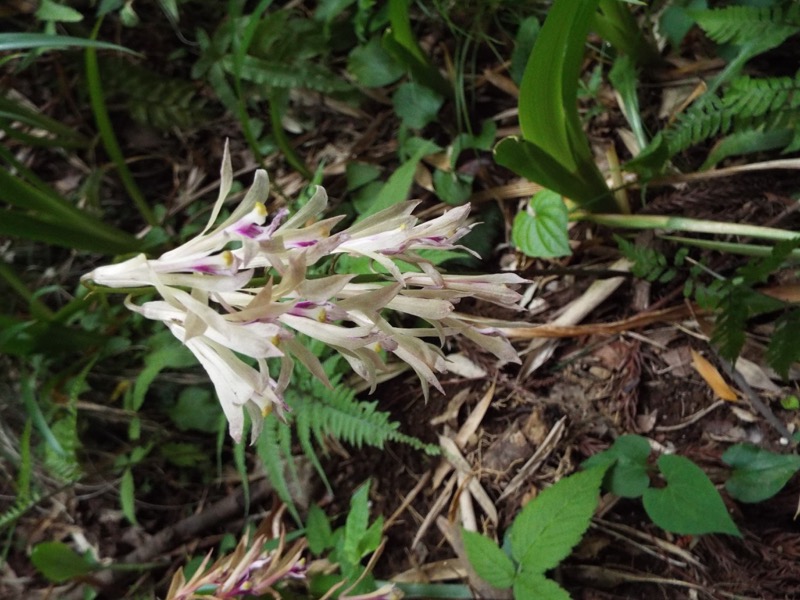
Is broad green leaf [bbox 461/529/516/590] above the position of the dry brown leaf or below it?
below

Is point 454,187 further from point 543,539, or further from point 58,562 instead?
point 58,562

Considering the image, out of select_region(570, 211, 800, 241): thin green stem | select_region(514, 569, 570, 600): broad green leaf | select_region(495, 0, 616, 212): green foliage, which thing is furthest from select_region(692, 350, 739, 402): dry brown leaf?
select_region(514, 569, 570, 600): broad green leaf

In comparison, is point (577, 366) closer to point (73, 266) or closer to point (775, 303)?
point (775, 303)

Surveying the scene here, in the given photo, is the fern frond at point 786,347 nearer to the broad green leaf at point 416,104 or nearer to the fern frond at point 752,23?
the fern frond at point 752,23

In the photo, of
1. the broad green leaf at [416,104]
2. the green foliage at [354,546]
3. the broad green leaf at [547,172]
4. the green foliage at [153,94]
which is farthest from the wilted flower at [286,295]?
the green foliage at [153,94]

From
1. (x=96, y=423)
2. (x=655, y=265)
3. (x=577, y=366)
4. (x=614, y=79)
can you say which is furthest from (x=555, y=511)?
(x=96, y=423)

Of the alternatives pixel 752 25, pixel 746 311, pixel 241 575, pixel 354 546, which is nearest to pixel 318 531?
pixel 354 546

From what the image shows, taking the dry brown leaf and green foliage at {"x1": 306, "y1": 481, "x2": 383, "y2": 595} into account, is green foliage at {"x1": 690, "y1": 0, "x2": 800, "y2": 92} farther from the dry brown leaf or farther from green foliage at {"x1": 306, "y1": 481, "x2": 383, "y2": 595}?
green foliage at {"x1": 306, "y1": 481, "x2": 383, "y2": 595}
